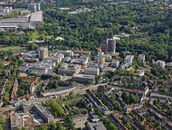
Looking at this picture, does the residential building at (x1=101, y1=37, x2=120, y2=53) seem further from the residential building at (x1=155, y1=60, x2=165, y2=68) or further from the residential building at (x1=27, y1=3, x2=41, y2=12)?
the residential building at (x1=27, y1=3, x2=41, y2=12)

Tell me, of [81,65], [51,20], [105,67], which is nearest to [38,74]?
[81,65]

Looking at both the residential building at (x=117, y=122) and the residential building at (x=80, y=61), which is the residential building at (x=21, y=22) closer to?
the residential building at (x=80, y=61)

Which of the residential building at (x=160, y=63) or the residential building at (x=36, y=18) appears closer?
the residential building at (x=160, y=63)

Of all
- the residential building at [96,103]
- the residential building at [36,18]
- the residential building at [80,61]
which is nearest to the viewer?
the residential building at [96,103]

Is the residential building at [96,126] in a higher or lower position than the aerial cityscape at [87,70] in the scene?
lower

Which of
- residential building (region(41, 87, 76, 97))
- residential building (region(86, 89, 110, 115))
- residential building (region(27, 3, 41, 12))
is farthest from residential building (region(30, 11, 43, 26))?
residential building (region(86, 89, 110, 115))

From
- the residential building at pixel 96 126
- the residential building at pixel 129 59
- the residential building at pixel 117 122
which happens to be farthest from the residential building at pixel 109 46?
the residential building at pixel 96 126
